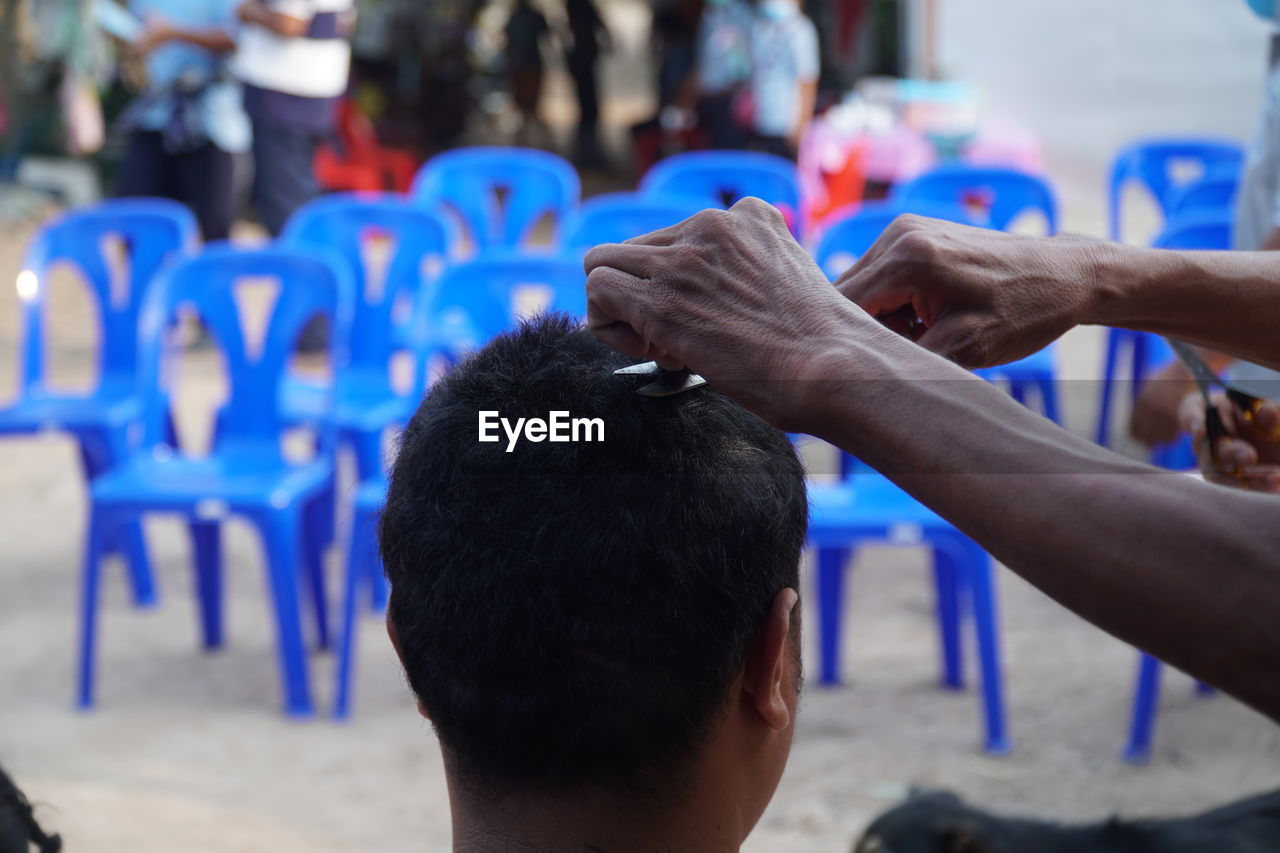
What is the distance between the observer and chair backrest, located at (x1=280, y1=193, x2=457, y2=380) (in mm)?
4438

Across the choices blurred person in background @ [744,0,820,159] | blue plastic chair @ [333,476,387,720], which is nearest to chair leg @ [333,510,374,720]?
blue plastic chair @ [333,476,387,720]

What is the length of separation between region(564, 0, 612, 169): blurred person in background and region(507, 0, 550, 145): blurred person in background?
291 millimetres

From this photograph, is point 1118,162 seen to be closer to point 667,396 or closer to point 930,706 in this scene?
point 930,706

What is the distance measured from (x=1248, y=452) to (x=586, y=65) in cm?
1129

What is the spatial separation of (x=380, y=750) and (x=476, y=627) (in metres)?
2.58

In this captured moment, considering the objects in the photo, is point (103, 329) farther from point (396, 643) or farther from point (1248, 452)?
point (1248, 452)

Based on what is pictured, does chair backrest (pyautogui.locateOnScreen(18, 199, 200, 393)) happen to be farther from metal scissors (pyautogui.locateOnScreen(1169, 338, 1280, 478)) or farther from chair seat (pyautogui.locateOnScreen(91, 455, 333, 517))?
metal scissors (pyautogui.locateOnScreen(1169, 338, 1280, 478))

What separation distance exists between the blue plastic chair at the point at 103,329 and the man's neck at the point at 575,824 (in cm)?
340

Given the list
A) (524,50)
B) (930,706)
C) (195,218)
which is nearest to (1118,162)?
(930,706)

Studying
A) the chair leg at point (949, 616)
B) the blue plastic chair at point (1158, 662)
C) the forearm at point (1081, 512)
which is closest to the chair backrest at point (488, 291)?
the chair leg at point (949, 616)

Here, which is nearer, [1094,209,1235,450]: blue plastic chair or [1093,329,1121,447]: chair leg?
[1094,209,1235,450]: blue plastic chair

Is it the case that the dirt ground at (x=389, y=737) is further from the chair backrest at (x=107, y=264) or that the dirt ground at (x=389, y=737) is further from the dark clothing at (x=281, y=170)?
the dark clothing at (x=281, y=170)

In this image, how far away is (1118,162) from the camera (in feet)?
18.3

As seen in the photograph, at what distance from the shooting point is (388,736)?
340cm
